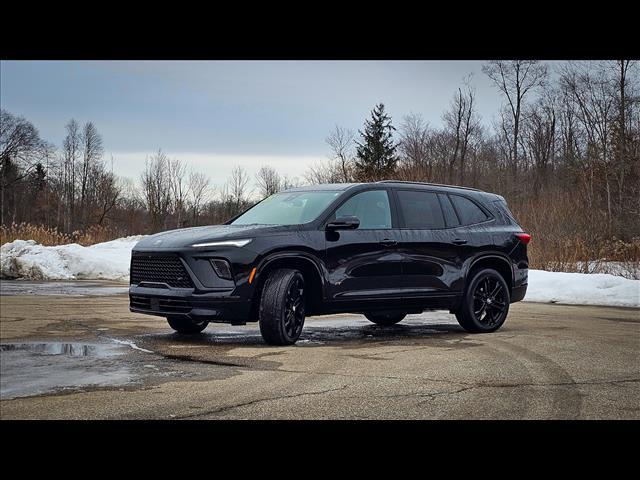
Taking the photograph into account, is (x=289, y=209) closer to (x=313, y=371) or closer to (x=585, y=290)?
(x=313, y=371)

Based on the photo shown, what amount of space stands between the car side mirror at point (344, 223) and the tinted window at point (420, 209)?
1076mm

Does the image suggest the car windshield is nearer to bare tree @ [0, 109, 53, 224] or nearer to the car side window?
the car side window

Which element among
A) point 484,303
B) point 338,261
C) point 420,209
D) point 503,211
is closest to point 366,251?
point 338,261

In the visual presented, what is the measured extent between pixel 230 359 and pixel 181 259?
119 cm

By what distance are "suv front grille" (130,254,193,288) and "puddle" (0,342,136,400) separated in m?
0.78

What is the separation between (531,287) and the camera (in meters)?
15.7

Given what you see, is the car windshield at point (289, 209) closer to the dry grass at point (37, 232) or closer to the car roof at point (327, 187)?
the car roof at point (327, 187)

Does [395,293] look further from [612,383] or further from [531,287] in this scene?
[531,287]

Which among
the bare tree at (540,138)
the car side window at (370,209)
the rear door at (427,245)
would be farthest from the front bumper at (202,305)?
the bare tree at (540,138)

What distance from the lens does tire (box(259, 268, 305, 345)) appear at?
7324mm

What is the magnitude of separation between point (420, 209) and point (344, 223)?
1563 millimetres

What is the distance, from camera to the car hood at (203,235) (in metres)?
7.33

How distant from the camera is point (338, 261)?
7.93 meters

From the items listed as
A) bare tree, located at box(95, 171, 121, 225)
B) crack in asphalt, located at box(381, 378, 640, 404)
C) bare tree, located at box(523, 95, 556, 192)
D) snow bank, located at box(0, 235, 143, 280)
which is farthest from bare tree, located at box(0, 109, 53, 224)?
bare tree, located at box(523, 95, 556, 192)
